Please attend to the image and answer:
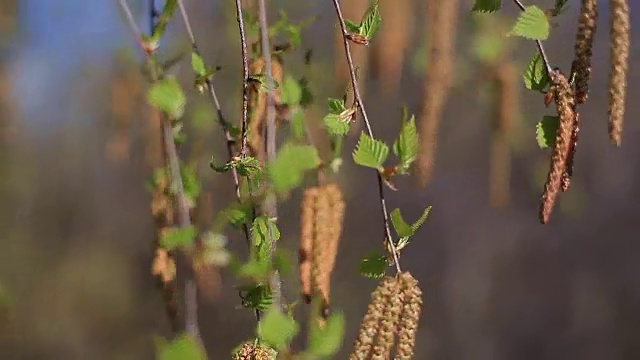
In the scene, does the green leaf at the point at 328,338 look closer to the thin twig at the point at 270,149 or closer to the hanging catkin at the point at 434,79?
the thin twig at the point at 270,149

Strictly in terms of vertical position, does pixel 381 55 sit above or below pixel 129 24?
above

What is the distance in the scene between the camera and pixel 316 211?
538mm

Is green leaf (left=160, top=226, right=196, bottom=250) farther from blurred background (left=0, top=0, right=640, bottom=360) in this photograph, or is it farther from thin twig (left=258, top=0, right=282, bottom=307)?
blurred background (left=0, top=0, right=640, bottom=360)

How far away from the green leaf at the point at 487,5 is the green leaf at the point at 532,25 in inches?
0.9

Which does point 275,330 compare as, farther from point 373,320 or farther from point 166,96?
point 166,96

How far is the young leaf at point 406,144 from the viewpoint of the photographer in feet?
1.52

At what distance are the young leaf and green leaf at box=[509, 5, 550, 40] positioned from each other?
8 cm

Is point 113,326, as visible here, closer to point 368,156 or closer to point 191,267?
point 191,267

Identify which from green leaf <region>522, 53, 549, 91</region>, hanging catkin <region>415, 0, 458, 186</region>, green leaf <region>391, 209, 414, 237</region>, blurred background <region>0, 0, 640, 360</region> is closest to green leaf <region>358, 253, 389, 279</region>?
green leaf <region>391, 209, 414, 237</region>

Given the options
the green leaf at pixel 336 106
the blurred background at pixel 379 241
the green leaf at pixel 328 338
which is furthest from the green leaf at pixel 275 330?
the blurred background at pixel 379 241

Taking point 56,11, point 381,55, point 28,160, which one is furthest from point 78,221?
point 381,55

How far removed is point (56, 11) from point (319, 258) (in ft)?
5.19

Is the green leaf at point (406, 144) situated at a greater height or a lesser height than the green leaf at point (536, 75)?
lesser

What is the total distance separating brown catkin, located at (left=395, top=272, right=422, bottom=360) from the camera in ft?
1.40
